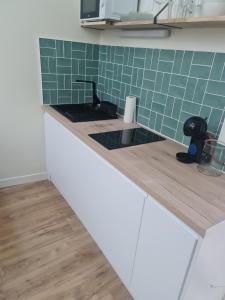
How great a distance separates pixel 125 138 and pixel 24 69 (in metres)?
1.15

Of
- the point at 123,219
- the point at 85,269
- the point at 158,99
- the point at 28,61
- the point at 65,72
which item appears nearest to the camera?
the point at 123,219

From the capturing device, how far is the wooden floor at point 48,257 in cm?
141

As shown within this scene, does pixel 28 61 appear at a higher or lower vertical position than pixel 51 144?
higher

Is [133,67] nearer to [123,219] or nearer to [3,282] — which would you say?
[123,219]

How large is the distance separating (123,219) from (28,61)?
1.58 meters

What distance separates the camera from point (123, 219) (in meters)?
1.29

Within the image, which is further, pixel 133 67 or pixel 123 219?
pixel 133 67

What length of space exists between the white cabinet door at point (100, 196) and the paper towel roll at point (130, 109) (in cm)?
50

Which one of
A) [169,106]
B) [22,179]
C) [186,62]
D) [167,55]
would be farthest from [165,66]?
[22,179]

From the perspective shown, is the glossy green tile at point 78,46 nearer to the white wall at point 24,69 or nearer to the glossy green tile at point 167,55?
the white wall at point 24,69

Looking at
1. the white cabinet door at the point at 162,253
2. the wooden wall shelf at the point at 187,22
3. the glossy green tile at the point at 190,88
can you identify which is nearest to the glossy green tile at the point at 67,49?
the wooden wall shelf at the point at 187,22

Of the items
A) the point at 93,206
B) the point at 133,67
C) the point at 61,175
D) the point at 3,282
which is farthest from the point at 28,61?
the point at 3,282

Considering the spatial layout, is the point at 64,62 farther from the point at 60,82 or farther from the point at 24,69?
the point at 24,69

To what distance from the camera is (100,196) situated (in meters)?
1.49
